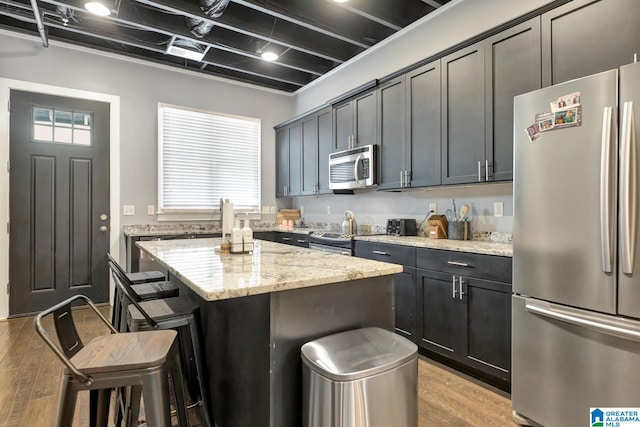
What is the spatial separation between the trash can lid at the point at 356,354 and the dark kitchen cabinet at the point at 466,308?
119 centimetres

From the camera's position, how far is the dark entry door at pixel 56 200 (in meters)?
3.74

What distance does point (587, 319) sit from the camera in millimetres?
1639

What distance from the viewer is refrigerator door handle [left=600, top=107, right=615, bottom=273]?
157 centimetres

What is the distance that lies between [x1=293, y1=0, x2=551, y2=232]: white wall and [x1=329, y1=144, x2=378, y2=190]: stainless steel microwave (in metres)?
0.38

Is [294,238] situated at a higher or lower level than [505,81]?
lower

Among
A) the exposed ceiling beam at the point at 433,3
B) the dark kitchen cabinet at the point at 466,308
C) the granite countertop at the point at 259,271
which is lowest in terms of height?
the dark kitchen cabinet at the point at 466,308

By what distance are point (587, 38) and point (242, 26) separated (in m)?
2.86

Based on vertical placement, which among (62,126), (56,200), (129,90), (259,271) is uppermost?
(129,90)

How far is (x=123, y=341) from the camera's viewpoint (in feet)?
4.31

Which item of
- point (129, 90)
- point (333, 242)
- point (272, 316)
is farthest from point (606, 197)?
point (129, 90)

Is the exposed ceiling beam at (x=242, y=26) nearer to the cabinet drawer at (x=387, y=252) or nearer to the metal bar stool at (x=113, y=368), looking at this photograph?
the cabinet drawer at (x=387, y=252)

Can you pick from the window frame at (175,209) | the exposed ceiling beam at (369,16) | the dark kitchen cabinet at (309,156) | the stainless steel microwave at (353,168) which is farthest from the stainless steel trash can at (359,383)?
the dark kitchen cabinet at (309,156)

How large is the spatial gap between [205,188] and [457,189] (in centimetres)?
329

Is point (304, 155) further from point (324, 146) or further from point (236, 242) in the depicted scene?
point (236, 242)
